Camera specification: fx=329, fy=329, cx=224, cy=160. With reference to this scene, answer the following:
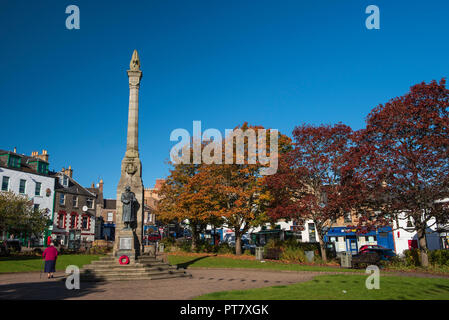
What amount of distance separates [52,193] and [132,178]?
108 feet

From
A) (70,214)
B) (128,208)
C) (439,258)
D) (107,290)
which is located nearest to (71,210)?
(70,214)

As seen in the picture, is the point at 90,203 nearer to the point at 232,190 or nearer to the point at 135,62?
the point at 232,190

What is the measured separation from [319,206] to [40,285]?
719 inches

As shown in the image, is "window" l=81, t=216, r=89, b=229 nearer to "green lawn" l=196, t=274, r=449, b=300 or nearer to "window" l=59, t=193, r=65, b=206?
"window" l=59, t=193, r=65, b=206

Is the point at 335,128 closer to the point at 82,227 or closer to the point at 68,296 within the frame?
the point at 68,296

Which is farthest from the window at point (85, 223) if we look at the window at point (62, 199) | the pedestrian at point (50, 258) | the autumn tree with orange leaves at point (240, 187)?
the pedestrian at point (50, 258)

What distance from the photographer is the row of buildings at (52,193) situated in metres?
42.6

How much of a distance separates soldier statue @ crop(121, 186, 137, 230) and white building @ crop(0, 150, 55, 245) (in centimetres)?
2874

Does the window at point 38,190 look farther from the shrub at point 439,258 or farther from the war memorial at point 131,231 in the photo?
the shrub at point 439,258

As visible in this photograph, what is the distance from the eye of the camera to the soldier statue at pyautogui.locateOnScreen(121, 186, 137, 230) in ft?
63.1

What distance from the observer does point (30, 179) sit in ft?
147

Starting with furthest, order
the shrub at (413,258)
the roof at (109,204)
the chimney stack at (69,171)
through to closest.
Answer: the roof at (109,204) → the chimney stack at (69,171) → the shrub at (413,258)

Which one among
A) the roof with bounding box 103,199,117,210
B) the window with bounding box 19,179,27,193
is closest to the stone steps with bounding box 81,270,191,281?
the window with bounding box 19,179,27,193

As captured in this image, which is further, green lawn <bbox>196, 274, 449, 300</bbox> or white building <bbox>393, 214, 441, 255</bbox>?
white building <bbox>393, 214, 441, 255</bbox>
